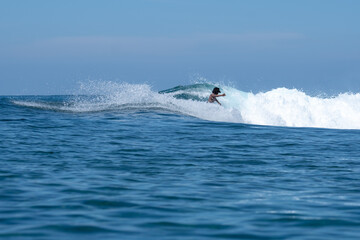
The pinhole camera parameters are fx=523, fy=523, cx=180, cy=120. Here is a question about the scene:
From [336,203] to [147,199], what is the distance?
10.4 ft

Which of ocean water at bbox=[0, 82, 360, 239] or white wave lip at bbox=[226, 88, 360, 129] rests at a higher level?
white wave lip at bbox=[226, 88, 360, 129]

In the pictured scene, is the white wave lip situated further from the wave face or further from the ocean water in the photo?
the ocean water

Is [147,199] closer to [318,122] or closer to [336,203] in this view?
[336,203]

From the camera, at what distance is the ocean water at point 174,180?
6953 millimetres

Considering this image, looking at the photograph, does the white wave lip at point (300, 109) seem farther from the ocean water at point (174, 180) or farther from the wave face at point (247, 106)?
the ocean water at point (174, 180)

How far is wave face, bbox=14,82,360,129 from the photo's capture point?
28828 mm

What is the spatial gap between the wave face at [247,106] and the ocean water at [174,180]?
5188mm

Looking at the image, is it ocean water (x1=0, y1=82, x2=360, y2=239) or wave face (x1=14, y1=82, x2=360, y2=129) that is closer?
ocean water (x1=0, y1=82, x2=360, y2=239)

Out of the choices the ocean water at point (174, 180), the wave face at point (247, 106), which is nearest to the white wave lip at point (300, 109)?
the wave face at point (247, 106)

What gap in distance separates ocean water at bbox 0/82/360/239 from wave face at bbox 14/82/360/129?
5.19 metres

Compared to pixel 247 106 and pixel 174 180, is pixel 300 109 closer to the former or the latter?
pixel 247 106

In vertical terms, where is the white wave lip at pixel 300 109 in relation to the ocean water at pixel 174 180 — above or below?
above

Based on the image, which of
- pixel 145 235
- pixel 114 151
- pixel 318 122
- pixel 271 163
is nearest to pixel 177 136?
pixel 114 151

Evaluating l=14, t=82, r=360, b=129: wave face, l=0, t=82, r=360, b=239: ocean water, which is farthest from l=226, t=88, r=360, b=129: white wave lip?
l=0, t=82, r=360, b=239: ocean water
